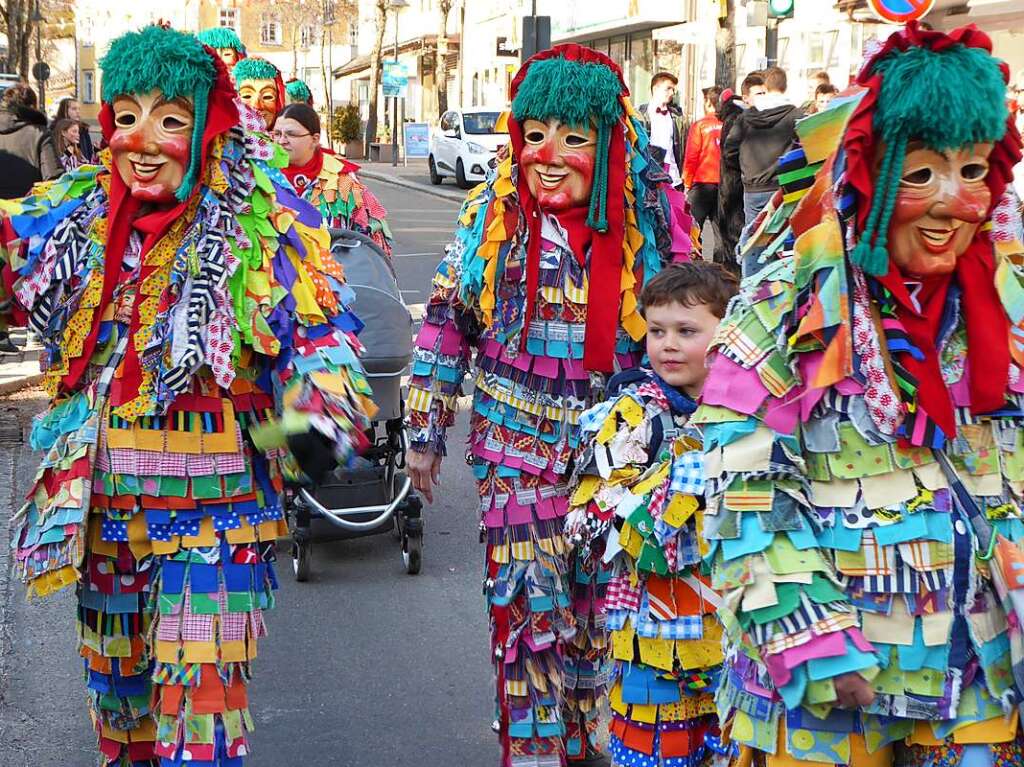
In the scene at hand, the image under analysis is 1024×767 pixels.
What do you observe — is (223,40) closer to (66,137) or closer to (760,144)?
(66,137)

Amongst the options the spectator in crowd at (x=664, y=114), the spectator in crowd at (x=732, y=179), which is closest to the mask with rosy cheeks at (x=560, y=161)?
the spectator in crowd at (x=732, y=179)

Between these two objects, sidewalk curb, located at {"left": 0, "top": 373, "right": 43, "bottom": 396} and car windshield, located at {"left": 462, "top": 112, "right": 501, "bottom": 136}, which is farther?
car windshield, located at {"left": 462, "top": 112, "right": 501, "bottom": 136}

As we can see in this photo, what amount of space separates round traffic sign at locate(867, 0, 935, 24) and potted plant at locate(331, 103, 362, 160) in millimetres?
39927

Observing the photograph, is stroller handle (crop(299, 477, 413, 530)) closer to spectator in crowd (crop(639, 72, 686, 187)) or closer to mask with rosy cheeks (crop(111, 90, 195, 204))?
mask with rosy cheeks (crop(111, 90, 195, 204))

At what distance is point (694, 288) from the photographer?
3627 millimetres

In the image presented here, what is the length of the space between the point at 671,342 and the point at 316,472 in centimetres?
97

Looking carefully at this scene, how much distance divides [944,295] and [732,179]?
30.8 feet

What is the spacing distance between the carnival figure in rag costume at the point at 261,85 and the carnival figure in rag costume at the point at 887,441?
189 inches

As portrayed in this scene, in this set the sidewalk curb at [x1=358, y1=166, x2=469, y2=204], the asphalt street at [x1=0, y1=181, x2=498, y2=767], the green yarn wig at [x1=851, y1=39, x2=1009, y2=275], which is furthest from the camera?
the sidewalk curb at [x1=358, y1=166, x2=469, y2=204]

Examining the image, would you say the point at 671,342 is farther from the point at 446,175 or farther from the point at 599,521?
the point at 446,175

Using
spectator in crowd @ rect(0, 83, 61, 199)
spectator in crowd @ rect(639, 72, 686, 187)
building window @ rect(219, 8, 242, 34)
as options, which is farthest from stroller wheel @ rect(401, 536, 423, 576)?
building window @ rect(219, 8, 242, 34)

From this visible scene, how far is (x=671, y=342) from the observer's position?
11.9ft

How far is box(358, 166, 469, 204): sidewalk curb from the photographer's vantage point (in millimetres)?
27934

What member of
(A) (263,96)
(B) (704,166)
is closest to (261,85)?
(A) (263,96)
